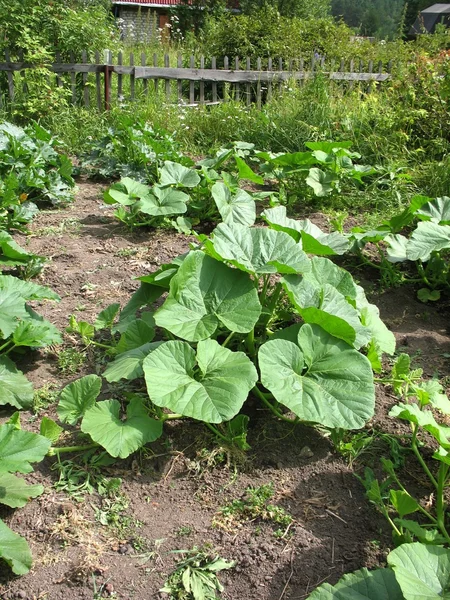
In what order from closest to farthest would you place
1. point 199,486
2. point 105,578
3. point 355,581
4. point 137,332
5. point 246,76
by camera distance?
1. point 355,581
2. point 105,578
3. point 199,486
4. point 137,332
5. point 246,76

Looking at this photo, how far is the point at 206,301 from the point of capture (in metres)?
2.29

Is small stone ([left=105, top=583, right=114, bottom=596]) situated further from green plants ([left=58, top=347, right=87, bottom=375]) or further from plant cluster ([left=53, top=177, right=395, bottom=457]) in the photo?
green plants ([left=58, top=347, right=87, bottom=375])

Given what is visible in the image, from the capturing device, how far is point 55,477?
2.02m

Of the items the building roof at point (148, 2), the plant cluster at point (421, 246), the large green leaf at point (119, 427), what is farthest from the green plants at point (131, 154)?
the building roof at point (148, 2)

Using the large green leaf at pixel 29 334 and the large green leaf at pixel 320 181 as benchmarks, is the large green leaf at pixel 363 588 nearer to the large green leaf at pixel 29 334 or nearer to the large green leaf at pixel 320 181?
the large green leaf at pixel 29 334

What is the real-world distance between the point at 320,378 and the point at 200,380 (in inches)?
17.3

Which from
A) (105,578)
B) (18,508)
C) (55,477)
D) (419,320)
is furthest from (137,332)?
(419,320)

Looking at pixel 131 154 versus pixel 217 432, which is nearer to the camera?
pixel 217 432

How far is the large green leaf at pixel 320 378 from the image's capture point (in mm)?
1916

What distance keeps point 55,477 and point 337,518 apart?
3.31 feet

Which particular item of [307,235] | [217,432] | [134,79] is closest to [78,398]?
[217,432]

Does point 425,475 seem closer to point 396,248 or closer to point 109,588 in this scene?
point 109,588

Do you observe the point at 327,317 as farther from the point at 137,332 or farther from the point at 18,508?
the point at 18,508

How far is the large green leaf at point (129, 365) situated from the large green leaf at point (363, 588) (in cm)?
105
